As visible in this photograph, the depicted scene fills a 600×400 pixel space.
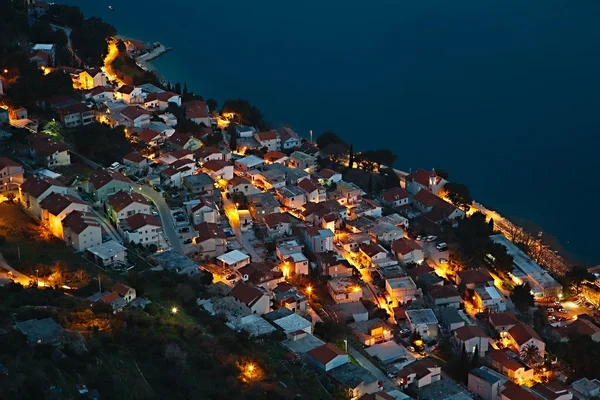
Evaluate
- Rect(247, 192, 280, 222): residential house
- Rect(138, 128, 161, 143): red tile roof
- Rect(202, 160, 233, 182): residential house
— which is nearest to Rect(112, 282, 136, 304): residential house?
Rect(247, 192, 280, 222): residential house

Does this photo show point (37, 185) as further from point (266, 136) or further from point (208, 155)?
point (266, 136)

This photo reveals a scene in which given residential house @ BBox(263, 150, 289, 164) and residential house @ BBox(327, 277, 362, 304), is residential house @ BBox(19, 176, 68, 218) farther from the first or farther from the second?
residential house @ BBox(263, 150, 289, 164)

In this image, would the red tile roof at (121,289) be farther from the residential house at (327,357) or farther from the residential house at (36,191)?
the residential house at (36,191)

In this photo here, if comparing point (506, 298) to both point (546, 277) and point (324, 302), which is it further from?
point (324, 302)

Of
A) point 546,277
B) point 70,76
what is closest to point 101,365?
point 546,277

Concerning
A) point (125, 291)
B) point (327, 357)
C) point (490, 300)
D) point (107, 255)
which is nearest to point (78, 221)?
point (107, 255)

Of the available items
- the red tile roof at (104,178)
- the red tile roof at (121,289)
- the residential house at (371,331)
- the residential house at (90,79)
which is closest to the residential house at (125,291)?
the red tile roof at (121,289)
